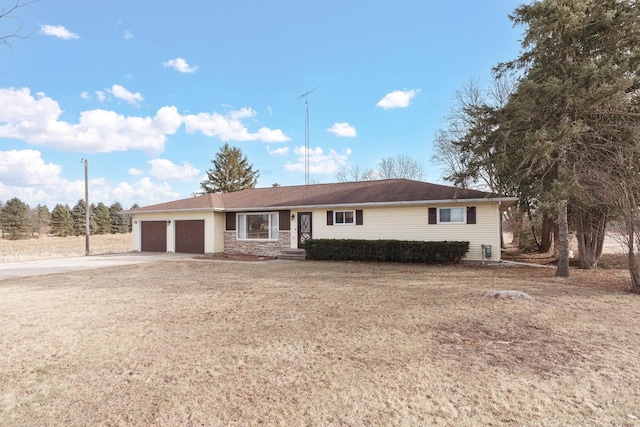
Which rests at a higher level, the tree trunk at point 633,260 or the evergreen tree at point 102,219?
the evergreen tree at point 102,219

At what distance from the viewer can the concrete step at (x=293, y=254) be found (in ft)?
49.5

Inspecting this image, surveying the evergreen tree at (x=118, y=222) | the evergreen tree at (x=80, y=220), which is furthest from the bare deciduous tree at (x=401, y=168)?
the evergreen tree at (x=118, y=222)

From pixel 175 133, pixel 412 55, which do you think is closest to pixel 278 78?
pixel 412 55

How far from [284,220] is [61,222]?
4536cm

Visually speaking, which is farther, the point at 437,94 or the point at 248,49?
the point at 437,94

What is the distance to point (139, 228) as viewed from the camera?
19750 mm

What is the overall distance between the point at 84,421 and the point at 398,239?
12510 millimetres

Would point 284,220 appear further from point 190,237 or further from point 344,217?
point 190,237

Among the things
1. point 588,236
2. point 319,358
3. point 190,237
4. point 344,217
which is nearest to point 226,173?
point 190,237

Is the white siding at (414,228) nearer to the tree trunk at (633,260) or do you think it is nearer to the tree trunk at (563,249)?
the tree trunk at (563,249)

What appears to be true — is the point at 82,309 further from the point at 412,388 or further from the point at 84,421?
the point at 412,388

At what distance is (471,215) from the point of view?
1307 cm

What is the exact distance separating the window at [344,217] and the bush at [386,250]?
1236 mm

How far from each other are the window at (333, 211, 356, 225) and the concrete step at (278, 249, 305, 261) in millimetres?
2070
